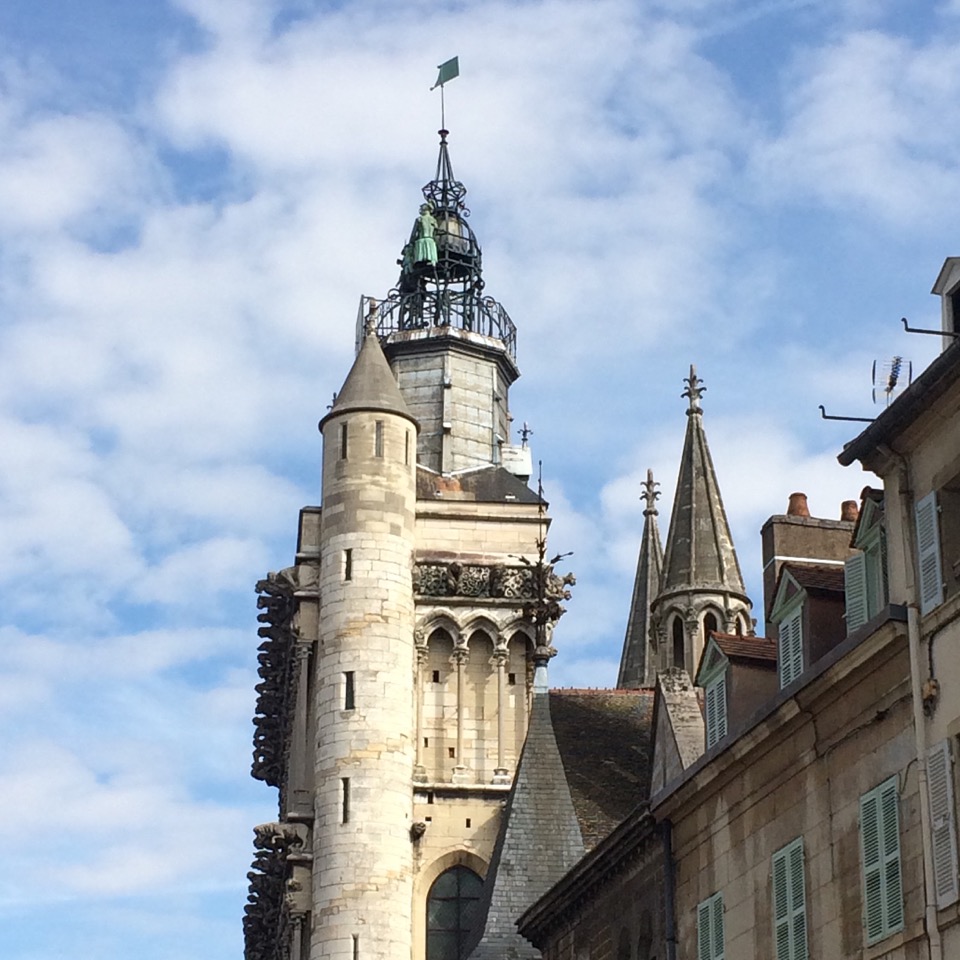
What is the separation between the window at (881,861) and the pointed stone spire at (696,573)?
3286 centimetres

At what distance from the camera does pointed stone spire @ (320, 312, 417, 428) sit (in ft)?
184

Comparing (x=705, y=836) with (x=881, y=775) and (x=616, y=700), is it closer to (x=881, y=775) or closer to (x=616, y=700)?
(x=881, y=775)

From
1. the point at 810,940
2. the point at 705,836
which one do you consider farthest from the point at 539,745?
the point at 810,940

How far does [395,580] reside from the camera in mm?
54812

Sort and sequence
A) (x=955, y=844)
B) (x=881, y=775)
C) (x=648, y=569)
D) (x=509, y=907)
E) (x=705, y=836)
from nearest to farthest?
(x=955, y=844) < (x=881, y=775) < (x=705, y=836) < (x=509, y=907) < (x=648, y=569)

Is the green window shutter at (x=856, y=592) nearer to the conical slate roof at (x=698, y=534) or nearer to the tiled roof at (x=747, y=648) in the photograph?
the tiled roof at (x=747, y=648)

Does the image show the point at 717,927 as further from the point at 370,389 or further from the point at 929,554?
the point at 370,389

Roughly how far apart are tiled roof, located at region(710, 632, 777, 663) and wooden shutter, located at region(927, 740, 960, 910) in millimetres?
7176

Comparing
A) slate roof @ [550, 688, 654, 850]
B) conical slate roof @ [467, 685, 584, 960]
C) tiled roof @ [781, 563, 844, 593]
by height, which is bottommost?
tiled roof @ [781, 563, 844, 593]

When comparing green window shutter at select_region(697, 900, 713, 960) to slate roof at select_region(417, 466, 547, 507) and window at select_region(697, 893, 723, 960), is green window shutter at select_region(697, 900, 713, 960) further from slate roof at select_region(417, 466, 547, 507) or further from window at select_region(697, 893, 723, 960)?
slate roof at select_region(417, 466, 547, 507)

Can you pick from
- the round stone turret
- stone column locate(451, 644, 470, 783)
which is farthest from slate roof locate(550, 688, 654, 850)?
stone column locate(451, 644, 470, 783)

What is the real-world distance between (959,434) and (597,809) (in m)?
23.3

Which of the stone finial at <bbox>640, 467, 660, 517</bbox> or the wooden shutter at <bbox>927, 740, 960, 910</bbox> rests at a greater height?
the stone finial at <bbox>640, 467, 660, 517</bbox>

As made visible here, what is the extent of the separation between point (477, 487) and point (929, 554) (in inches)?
1491
